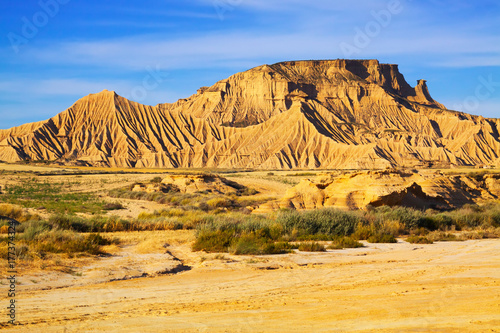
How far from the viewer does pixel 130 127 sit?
120188 millimetres

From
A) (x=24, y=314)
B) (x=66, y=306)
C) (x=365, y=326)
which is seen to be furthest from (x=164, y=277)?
(x=365, y=326)

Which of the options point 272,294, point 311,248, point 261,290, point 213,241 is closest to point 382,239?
point 311,248

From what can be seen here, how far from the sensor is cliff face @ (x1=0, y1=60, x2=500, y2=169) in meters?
109

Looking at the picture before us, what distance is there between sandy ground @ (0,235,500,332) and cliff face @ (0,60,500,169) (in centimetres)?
8967

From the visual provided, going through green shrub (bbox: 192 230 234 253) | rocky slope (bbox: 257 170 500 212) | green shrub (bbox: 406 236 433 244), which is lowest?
green shrub (bbox: 406 236 433 244)

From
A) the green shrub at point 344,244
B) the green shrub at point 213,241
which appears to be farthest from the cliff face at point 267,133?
the green shrub at point 213,241

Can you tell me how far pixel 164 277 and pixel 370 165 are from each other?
91.7m

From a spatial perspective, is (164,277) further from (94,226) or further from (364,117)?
(364,117)

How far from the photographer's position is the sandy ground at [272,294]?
609cm

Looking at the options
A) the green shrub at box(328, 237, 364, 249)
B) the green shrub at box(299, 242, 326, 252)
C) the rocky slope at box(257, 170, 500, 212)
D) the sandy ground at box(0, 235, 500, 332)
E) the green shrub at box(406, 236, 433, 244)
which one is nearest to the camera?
the sandy ground at box(0, 235, 500, 332)

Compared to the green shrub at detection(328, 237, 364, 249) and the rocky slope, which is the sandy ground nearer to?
the green shrub at detection(328, 237, 364, 249)

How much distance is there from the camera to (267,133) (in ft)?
385

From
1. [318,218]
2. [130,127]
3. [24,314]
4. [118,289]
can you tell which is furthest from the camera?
[130,127]

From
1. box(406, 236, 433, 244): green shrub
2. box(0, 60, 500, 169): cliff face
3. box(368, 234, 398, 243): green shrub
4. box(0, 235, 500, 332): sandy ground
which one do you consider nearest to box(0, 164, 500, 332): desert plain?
box(0, 235, 500, 332): sandy ground
